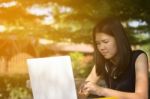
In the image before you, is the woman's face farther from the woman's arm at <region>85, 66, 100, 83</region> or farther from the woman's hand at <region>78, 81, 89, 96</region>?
the woman's hand at <region>78, 81, 89, 96</region>

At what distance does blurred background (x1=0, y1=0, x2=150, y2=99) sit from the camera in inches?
76.3

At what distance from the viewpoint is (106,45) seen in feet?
6.51

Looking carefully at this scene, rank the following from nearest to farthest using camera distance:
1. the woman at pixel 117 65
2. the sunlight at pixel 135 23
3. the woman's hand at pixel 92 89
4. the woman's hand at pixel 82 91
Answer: the woman's hand at pixel 82 91 → the woman's hand at pixel 92 89 → the woman at pixel 117 65 → the sunlight at pixel 135 23

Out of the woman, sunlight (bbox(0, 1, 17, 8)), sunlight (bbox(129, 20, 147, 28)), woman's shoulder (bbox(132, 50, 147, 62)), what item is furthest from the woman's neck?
sunlight (bbox(0, 1, 17, 8))

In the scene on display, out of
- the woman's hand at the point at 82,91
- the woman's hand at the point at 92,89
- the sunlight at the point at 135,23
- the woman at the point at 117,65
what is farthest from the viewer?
the sunlight at the point at 135,23

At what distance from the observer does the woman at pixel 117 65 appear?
197cm

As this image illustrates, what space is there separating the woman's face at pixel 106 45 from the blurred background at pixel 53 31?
6 centimetres

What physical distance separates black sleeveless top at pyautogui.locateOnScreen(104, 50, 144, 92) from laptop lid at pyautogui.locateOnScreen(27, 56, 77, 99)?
69cm

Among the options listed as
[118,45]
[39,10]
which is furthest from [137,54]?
[39,10]

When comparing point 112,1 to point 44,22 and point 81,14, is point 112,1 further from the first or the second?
point 44,22

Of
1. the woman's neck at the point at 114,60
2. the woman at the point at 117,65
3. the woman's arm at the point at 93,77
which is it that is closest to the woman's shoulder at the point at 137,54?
the woman at the point at 117,65

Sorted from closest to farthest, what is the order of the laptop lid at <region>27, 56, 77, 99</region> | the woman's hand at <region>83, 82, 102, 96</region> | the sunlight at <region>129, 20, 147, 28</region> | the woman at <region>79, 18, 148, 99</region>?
1. the laptop lid at <region>27, 56, 77, 99</region>
2. the woman's hand at <region>83, 82, 102, 96</region>
3. the woman at <region>79, 18, 148, 99</region>
4. the sunlight at <region>129, 20, 147, 28</region>

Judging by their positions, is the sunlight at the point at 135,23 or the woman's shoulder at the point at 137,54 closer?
the woman's shoulder at the point at 137,54

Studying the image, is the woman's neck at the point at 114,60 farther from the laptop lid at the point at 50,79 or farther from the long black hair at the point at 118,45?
the laptop lid at the point at 50,79
